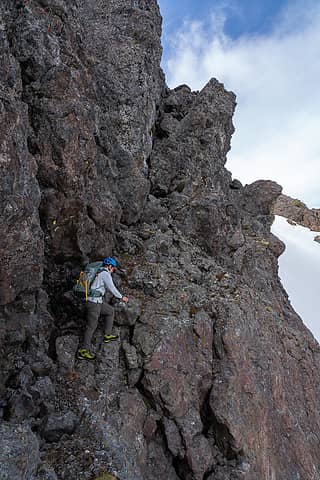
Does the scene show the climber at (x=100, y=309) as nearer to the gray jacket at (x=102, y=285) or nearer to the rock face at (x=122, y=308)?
the gray jacket at (x=102, y=285)

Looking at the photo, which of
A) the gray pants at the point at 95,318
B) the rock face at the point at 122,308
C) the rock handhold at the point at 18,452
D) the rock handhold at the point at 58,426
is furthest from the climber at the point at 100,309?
the rock handhold at the point at 18,452

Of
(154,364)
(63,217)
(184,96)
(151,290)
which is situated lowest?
(154,364)

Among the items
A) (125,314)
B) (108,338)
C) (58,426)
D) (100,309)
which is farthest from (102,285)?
(58,426)

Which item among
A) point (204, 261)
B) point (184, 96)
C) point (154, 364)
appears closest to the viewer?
point (154, 364)

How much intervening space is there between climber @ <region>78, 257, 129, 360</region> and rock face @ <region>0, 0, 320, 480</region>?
0.41m

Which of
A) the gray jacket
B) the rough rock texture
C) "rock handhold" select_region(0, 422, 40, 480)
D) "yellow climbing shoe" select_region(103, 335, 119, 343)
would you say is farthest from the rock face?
the rough rock texture

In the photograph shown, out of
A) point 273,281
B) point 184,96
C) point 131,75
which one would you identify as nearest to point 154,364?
point 273,281

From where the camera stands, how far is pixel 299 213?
62219 millimetres

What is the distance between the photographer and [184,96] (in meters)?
27.0

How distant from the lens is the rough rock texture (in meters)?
61.7

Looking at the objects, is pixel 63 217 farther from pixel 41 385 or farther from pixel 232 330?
pixel 232 330

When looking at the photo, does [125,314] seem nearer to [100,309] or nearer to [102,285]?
[100,309]

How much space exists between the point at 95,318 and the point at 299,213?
58.3 m

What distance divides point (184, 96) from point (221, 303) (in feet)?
Answer: 61.4
